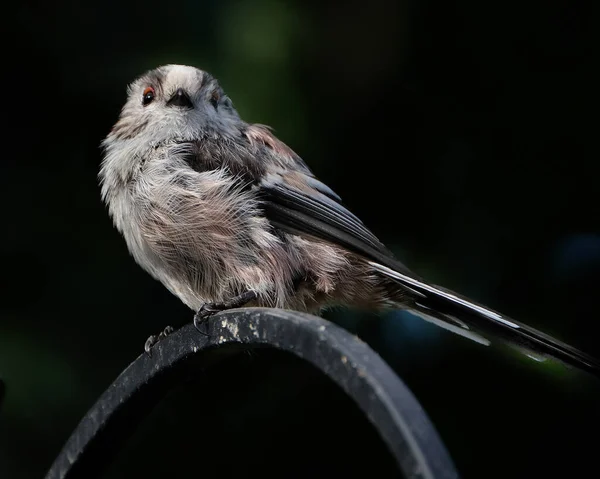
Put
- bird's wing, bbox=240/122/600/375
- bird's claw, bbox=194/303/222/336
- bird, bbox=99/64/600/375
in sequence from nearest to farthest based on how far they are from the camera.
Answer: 1. bird's claw, bbox=194/303/222/336
2. bird's wing, bbox=240/122/600/375
3. bird, bbox=99/64/600/375

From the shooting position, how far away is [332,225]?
2150mm

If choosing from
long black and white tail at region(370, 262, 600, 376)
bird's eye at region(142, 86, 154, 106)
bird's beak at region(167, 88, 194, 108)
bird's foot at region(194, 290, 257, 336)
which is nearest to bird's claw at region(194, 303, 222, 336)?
bird's foot at region(194, 290, 257, 336)

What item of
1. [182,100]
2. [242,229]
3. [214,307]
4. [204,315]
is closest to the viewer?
[204,315]

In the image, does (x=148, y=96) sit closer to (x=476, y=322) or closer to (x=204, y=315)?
(x=204, y=315)

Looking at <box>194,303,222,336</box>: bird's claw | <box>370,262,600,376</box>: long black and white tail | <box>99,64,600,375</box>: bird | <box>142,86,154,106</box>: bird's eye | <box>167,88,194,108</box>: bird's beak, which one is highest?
<box>142,86,154,106</box>: bird's eye

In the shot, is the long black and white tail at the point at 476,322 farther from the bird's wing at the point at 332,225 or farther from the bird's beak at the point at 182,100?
the bird's beak at the point at 182,100

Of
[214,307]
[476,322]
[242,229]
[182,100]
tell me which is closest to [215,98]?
[182,100]

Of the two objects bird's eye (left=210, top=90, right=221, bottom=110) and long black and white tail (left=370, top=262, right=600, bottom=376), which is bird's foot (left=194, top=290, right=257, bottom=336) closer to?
long black and white tail (left=370, top=262, right=600, bottom=376)

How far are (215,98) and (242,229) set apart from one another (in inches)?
19.9

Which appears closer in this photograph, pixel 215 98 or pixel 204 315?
pixel 204 315

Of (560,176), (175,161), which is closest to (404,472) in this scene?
(175,161)

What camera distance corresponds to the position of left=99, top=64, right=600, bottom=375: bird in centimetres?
206

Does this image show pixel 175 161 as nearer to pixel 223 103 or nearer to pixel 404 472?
pixel 223 103

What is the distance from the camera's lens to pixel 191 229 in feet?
Result: 6.80
